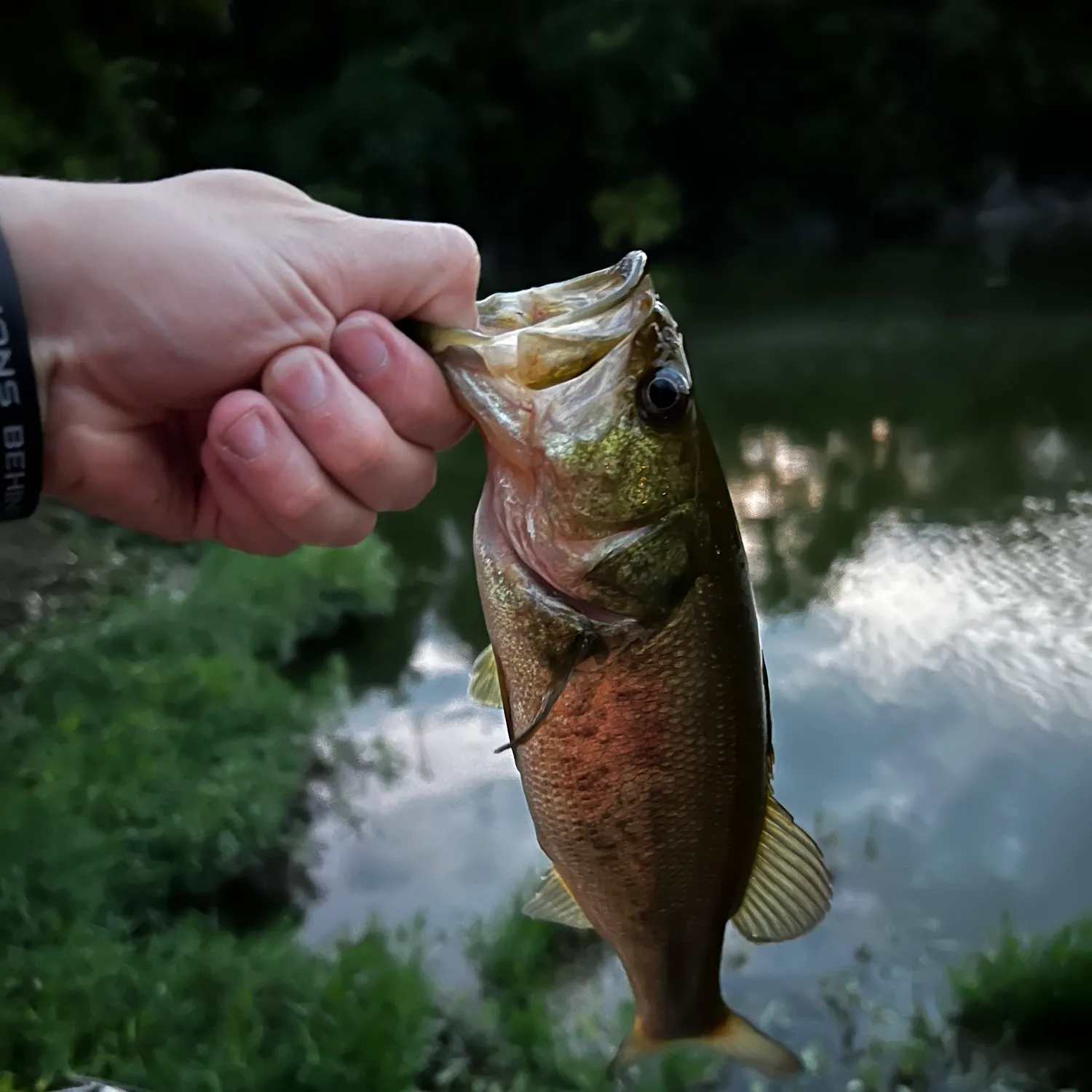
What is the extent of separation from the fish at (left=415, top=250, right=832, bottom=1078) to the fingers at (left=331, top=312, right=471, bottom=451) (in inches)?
1.4

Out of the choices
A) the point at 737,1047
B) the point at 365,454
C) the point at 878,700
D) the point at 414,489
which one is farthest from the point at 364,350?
the point at 878,700

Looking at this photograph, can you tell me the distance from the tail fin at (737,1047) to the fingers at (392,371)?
1109 mm

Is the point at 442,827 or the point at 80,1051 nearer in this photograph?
the point at 80,1051

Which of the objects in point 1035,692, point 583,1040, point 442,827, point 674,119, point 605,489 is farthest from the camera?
point 674,119

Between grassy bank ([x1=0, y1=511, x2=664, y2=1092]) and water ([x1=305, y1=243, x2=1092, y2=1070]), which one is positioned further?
water ([x1=305, y1=243, x2=1092, y2=1070])

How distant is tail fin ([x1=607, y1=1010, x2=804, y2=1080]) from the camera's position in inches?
68.3

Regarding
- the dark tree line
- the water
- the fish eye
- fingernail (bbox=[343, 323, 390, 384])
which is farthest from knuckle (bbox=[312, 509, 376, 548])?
the dark tree line

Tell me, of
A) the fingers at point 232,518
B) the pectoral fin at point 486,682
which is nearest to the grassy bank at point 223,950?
the fingers at point 232,518

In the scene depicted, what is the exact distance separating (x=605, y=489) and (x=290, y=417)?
50 centimetres

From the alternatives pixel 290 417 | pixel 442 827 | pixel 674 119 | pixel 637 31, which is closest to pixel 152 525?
pixel 290 417

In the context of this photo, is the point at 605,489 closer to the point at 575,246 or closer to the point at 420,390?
the point at 420,390

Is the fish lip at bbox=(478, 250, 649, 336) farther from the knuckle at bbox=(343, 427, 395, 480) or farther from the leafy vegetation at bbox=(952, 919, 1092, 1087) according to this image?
the leafy vegetation at bbox=(952, 919, 1092, 1087)

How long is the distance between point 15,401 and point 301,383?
1.29ft

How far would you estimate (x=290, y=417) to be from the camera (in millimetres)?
1615
